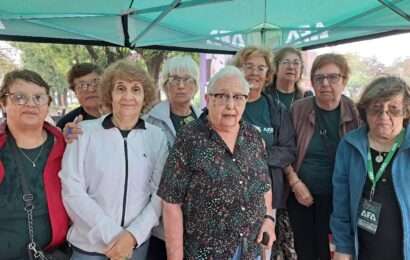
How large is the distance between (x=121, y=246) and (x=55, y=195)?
44 centimetres

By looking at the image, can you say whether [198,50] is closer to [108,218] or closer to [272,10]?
[272,10]

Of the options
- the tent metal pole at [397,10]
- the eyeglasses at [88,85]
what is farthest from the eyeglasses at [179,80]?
the tent metal pole at [397,10]

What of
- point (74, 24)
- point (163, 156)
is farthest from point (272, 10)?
point (163, 156)

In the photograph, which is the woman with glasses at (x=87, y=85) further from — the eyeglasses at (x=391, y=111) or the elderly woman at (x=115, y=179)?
the eyeglasses at (x=391, y=111)

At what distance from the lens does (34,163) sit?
6.36ft

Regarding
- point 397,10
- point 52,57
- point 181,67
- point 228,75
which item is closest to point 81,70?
point 181,67

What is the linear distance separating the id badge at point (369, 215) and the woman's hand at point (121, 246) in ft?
3.91

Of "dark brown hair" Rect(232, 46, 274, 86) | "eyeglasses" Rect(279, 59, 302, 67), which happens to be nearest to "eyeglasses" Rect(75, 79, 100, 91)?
"dark brown hair" Rect(232, 46, 274, 86)

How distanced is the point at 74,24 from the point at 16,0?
0.72 metres

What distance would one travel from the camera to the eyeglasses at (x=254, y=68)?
2.57 metres

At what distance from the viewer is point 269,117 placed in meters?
2.55

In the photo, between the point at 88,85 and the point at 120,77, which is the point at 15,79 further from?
the point at 88,85

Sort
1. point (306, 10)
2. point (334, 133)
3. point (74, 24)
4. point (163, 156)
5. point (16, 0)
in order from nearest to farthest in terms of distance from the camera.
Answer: point (163, 156)
point (334, 133)
point (16, 0)
point (74, 24)
point (306, 10)

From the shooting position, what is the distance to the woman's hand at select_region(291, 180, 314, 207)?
257cm
